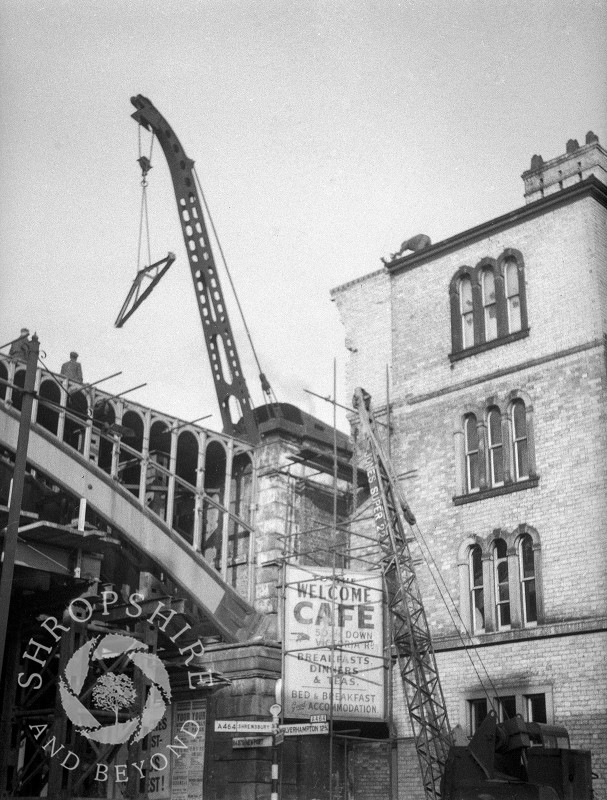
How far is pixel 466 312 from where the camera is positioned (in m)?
27.5

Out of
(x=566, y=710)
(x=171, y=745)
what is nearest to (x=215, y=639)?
(x=171, y=745)

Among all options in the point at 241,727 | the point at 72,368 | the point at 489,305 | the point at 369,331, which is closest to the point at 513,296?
the point at 489,305

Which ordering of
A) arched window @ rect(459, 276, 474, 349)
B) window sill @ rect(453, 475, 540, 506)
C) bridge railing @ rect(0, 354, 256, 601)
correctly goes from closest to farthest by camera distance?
window sill @ rect(453, 475, 540, 506) → bridge railing @ rect(0, 354, 256, 601) → arched window @ rect(459, 276, 474, 349)

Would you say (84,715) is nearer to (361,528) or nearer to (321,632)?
(321,632)

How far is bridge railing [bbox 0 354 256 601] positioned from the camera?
1028 inches

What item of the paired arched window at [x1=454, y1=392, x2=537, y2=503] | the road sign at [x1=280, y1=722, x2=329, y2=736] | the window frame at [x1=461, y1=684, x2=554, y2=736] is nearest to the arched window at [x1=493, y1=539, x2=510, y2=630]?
the paired arched window at [x1=454, y1=392, x2=537, y2=503]

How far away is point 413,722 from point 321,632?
115 inches

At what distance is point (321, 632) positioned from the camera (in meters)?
25.1

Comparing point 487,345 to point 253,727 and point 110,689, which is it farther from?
point 110,689

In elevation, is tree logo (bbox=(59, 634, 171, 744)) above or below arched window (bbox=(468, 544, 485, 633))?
below

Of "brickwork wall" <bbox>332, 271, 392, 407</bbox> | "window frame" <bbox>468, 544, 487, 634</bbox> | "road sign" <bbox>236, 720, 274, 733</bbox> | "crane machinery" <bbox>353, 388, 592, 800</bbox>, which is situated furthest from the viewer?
"brickwork wall" <bbox>332, 271, 392, 407</bbox>

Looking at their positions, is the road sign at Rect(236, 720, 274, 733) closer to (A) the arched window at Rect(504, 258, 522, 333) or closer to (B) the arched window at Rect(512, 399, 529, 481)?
(B) the arched window at Rect(512, 399, 529, 481)

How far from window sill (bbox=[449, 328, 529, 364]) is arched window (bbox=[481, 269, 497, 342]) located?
8.3 inches

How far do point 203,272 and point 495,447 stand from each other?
436 inches
